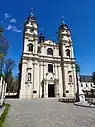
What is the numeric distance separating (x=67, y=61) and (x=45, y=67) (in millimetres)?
7199

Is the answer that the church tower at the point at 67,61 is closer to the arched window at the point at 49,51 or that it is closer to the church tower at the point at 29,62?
the arched window at the point at 49,51

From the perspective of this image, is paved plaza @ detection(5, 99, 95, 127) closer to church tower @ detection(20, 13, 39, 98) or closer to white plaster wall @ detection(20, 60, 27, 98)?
white plaster wall @ detection(20, 60, 27, 98)

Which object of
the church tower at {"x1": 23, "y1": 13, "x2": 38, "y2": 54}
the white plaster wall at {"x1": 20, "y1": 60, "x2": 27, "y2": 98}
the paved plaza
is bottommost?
the paved plaza

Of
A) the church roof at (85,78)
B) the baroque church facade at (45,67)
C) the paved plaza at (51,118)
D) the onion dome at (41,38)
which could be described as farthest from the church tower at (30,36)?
the church roof at (85,78)

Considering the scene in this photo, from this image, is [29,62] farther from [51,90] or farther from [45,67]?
[51,90]

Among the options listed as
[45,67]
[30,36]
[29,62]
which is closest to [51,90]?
[45,67]

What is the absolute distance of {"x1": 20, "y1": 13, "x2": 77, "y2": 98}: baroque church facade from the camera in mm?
31364

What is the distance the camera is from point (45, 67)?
34.5 m

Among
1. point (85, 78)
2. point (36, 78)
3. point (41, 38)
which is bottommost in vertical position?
point (36, 78)

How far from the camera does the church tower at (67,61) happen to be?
34.7 metres

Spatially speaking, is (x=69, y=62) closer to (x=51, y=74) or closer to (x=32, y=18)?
(x=51, y=74)

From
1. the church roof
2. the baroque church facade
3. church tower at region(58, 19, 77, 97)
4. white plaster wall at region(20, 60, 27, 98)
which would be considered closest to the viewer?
white plaster wall at region(20, 60, 27, 98)

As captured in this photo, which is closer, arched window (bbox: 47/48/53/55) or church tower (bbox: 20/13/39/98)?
church tower (bbox: 20/13/39/98)

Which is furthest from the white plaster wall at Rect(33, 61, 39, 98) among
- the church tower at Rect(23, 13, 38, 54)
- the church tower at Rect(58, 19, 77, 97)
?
the church tower at Rect(58, 19, 77, 97)
